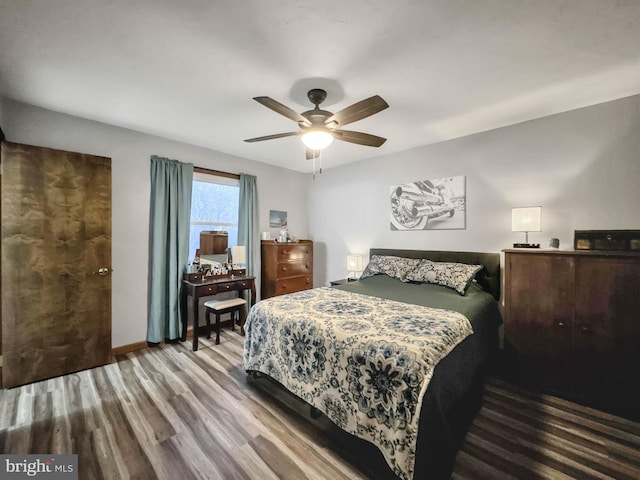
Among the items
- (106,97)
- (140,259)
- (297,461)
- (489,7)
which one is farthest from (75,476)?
(489,7)

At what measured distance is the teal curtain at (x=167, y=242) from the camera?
322cm

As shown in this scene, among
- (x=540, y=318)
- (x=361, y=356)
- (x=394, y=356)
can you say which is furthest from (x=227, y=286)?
(x=540, y=318)

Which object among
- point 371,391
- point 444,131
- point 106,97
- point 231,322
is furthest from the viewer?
point 231,322

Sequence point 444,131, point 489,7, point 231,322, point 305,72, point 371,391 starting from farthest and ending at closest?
point 231,322
point 444,131
point 305,72
point 371,391
point 489,7

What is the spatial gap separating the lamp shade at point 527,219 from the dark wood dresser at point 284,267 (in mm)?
3038

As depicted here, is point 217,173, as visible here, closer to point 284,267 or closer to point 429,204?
point 284,267

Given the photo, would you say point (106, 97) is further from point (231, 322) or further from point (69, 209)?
point (231, 322)

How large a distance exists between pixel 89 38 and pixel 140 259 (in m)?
2.31

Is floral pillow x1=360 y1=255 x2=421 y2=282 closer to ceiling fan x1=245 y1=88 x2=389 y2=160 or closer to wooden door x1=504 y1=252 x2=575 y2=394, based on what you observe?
wooden door x1=504 y1=252 x2=575 y2=394

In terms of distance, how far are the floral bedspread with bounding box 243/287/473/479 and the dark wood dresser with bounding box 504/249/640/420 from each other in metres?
0.90

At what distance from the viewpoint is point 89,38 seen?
1.63 meters

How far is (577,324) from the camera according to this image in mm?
2184

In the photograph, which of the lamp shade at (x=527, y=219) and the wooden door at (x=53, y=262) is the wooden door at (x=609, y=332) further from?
the wooden door at (x=53, y=262)

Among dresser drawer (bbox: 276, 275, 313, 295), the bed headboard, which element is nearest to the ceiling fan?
the bed headboard
